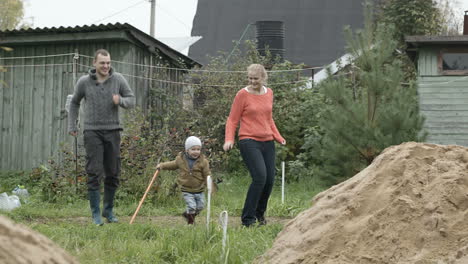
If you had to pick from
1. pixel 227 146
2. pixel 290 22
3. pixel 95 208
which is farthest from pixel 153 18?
pixel 227 146

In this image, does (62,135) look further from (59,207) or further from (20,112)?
(59,207)

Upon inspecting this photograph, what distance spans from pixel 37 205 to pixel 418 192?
6864 millimetres

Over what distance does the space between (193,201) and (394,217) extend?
11.5ft

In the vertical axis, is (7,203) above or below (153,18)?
below

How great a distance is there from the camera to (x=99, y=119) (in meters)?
7.31

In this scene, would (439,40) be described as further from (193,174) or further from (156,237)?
(156,237)

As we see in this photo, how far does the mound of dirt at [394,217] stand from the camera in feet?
13.7

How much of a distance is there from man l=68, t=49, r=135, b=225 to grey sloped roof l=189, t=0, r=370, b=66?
23.9 metres

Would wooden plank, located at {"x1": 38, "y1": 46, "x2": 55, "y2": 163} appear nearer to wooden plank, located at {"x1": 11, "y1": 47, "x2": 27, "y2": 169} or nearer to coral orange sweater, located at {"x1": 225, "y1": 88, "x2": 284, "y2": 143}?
wooden plank, located at {"x1": 11, "y1": 47, "x2": 27, "y2": 169}

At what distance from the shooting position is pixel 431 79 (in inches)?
663

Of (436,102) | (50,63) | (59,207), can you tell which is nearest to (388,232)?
(59,207)

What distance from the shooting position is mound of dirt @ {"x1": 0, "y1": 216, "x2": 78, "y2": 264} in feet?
4.74

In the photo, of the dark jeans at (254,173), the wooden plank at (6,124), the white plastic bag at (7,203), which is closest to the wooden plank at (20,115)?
the wooden plank at (6,124)

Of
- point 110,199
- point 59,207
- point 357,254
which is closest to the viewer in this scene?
point 357,254
